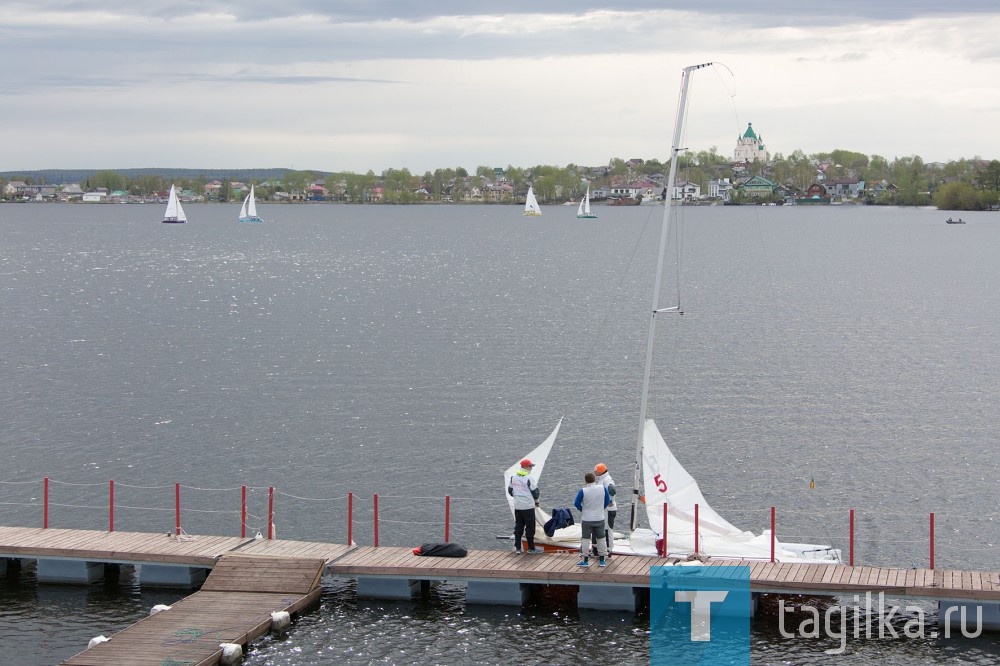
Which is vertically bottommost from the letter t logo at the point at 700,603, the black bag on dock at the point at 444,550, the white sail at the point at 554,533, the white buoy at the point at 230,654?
the white buoy at the point at 230,654

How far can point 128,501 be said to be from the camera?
3412cm

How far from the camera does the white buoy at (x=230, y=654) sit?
864 inches

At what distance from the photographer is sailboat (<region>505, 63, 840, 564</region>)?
85.4ft

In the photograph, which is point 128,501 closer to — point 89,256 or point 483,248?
point 89,256

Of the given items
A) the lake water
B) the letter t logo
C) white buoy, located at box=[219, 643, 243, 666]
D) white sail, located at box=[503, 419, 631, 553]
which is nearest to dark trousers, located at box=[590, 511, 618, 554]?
white sail, located at box=[503, 419, 631, 553]

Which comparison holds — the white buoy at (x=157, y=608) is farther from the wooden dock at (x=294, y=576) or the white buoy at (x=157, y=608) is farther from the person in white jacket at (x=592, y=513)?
the person in white jacket at (x=592, y=513)

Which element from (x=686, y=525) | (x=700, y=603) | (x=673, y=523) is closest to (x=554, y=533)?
(x=673, y=523)

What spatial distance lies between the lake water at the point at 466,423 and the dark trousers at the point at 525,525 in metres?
1.52

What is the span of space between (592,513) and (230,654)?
736 centimetres

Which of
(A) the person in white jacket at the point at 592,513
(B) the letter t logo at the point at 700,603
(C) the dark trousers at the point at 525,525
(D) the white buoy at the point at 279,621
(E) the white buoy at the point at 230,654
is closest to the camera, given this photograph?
(E) the white buoy at the point at 230,654

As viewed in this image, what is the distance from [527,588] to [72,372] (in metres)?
34.5

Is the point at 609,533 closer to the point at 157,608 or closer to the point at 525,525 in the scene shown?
the point at 525,525

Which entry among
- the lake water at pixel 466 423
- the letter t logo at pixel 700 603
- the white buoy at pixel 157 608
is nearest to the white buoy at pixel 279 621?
the lake water at pixel 466 423

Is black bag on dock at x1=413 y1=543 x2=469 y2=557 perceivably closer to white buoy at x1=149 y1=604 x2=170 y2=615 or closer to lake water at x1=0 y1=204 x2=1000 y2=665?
lake water at x1=0 y1=204 x2=1000 y2=665
